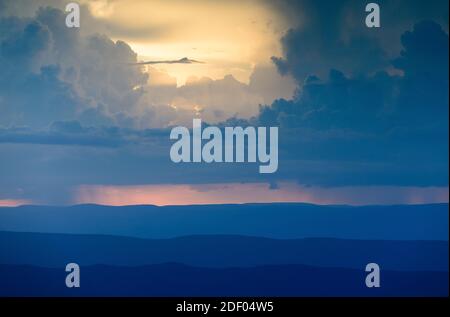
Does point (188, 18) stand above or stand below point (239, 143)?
above

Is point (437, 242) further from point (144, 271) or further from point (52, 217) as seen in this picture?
point (52, 217)

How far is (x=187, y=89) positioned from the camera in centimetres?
745

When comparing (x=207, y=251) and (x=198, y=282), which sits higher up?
(x=207, y=251)

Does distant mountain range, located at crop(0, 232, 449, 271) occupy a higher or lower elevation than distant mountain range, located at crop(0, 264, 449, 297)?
higher

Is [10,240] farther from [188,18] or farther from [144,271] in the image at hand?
[188,18]

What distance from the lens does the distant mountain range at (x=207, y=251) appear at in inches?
290

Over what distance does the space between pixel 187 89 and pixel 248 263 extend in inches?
66.2

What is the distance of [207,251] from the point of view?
744cm

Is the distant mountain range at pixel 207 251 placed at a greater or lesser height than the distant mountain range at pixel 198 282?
greater

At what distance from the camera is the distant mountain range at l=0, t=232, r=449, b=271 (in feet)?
24.2

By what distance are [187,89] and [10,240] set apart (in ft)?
6.95
